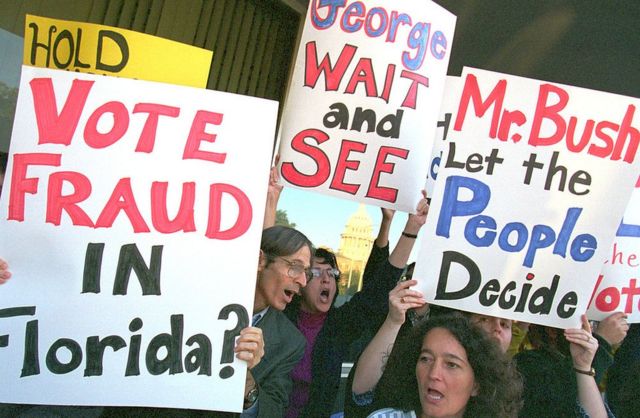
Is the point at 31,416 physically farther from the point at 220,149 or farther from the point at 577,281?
the point at 577,281

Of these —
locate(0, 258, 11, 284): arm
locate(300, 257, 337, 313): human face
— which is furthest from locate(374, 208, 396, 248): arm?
locate(0, 258, 11, 284): arm

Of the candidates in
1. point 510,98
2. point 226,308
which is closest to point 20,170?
point 226,308

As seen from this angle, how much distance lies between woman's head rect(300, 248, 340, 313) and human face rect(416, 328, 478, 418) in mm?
605

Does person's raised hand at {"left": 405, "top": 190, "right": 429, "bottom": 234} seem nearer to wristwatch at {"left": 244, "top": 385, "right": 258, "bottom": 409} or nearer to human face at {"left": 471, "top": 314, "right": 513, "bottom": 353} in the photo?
human face at {"left": 471, "top": 314, "right": 513, "bottom": 353}

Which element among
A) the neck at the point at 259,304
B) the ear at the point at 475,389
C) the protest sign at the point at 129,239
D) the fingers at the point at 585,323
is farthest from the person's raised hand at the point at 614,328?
the protest sign at the point at 129,239

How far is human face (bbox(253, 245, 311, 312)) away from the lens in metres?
1.71

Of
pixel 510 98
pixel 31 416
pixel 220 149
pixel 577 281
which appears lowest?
pixel 31 416

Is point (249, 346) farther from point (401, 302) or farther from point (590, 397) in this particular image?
point (590, 397)

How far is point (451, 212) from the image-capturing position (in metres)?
1.80

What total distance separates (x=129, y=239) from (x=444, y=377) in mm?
788

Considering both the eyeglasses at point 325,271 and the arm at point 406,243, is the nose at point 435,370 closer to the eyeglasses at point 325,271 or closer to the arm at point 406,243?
the arm at point 406,243

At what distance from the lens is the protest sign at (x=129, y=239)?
4.55ft

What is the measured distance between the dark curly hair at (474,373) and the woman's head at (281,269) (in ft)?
0.99

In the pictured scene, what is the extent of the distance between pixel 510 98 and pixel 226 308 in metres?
0.99
